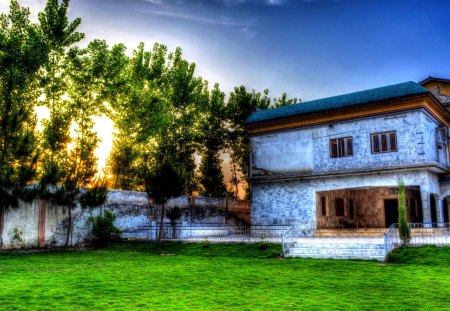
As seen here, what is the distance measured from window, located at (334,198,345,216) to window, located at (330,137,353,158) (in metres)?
4.41

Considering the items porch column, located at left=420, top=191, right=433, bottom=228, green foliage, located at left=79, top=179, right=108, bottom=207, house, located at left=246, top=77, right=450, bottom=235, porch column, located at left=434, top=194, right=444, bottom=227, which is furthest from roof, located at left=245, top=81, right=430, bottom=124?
green foliage, located at left=79, top=179, right=108, bottom=207

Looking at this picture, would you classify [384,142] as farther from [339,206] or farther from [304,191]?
[339,206]

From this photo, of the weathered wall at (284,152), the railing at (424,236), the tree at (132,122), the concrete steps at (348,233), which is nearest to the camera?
the railing at (424,236)

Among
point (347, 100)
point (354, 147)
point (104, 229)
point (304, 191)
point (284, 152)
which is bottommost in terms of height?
point (104, 229)

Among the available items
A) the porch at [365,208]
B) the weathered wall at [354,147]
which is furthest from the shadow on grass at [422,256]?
the porch at [365,208]

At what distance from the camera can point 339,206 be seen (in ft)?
86.2

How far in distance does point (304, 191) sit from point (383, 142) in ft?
16.3

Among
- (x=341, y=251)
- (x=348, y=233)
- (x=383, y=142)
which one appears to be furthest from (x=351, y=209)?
(x=341, y=251)

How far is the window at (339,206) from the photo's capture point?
26.0 m

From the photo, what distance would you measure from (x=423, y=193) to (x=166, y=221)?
14339 mm

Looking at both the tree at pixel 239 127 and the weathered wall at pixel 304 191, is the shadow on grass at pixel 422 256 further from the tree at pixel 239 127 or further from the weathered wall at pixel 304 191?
the tree at pixel 239 127

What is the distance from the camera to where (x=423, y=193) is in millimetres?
19984

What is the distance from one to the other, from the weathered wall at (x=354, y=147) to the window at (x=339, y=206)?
4.02m

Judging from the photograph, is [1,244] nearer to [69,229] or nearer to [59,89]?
[69,229]
